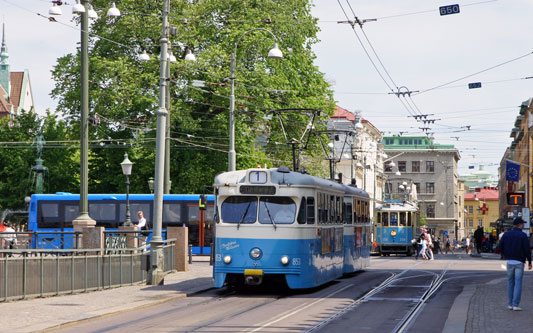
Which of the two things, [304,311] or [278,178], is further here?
[278,178]

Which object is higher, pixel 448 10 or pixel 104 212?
pixel 448 10

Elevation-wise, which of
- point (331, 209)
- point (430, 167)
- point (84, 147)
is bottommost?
point (331, 209)

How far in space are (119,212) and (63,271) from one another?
22.8m

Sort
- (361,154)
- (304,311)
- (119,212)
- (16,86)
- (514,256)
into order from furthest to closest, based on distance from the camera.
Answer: (16,86) → (361,154) → (119,212) → (514,256) → (304,311)

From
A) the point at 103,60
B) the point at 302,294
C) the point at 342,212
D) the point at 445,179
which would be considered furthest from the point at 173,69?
the point at 445,179

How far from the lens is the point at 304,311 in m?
16.4

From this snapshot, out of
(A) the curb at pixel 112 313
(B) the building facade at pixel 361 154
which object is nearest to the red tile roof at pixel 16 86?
(B) the building facade at pixel 361 154

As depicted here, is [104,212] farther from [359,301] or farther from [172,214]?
[359,301]

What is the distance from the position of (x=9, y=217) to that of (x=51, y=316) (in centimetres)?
5173

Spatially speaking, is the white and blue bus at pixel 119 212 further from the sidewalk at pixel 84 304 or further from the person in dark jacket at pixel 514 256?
the person in dark jacket at pixel 514 256

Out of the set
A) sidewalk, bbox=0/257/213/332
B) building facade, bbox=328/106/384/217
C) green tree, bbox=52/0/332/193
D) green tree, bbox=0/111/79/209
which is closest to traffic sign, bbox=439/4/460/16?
sidewalk, bbox=0/257/213/332

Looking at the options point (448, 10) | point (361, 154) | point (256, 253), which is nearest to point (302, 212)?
point (256, 253)

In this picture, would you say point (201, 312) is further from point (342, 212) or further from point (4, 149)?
point (4, 149)

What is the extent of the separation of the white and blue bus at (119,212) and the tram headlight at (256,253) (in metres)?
21.9
